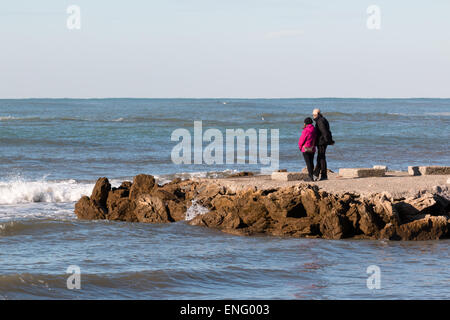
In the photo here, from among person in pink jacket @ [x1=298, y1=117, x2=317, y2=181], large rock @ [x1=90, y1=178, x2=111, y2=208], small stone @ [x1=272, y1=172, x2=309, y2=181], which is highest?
person in pink jacket @ [x1=298, y1=117, x2=317, y2=181]

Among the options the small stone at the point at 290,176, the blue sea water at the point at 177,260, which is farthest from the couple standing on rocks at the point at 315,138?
the blue sea water at the point at 177,260

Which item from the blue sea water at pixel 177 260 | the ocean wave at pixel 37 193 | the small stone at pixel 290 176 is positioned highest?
the small stone at pixel 290 176

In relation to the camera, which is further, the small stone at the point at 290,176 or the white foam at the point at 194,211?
the small stone at the point at 290,176

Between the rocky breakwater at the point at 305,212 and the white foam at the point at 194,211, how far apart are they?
2.6 inches

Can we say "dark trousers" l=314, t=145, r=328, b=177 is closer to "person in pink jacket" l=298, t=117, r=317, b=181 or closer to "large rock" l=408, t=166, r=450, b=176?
"person in pink jacket" l=298, t=117, r=317, b=181

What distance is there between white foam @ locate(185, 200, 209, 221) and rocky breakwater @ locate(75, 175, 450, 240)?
7cm

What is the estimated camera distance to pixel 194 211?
49.6 feet

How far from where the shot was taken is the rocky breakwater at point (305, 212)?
13102 mm

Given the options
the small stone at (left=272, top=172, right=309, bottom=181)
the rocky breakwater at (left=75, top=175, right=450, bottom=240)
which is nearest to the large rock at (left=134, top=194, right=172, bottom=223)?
the rocky breakwater at (left=75, top=175, right=450, bottom=240)

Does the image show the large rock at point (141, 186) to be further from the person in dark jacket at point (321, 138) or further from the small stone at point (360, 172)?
the small stone at point (360, 172)

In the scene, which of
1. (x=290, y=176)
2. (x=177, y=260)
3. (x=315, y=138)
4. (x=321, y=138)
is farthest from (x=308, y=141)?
(x=177, y=260)

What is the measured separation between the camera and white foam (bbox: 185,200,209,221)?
49.4 ft

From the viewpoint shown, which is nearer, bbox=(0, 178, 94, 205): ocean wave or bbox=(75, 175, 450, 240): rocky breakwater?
bbox=(75, 175, 450, 240): rocky breakwater
